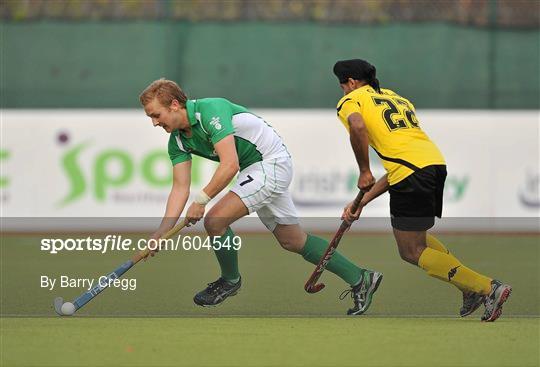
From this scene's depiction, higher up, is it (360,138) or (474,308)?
(360,138)

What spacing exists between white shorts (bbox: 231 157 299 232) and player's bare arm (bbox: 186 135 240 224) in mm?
305

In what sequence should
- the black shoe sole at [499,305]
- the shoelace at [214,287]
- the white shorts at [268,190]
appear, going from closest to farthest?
the black shoe sole at [499,305], the white shorts at [268,190], the shoelace at [214,287]

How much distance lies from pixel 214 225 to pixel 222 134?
1.73ft

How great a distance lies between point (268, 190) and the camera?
22.9ft

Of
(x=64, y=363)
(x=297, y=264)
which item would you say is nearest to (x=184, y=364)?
(x=64, y=363)

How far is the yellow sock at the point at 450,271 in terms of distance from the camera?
653 cm

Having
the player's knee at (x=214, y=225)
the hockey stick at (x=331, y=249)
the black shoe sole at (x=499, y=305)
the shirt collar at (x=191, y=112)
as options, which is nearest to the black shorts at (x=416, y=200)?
the hockey stick at (x=331, y=249)

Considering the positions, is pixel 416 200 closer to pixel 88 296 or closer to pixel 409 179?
pixel 409 179

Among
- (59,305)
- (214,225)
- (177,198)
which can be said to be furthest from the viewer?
(177,198)

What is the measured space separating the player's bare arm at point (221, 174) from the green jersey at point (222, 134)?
0.15ft

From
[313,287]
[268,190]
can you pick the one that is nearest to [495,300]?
[313,287]

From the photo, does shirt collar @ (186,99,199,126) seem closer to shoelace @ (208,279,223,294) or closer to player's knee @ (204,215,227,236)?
player's knee @ (204,215,227,236)

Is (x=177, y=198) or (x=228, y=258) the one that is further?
(x=228, y=258)

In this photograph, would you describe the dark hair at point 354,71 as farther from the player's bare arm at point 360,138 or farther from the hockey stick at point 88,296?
the hockey stick at point 88,296
